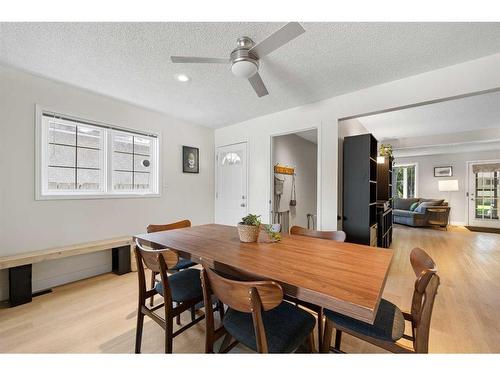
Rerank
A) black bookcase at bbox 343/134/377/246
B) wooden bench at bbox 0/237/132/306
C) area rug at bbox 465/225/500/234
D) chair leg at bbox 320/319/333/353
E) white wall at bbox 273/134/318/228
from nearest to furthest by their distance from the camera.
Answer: chair leg at bbox 320/319/333/353 < wooden bench at bbox 0/237/132/306 < black bookcase at bbox 343/134/377/246 < white wall at bbox 273/134/318/228 < area rug at bbox 465/225/500/234

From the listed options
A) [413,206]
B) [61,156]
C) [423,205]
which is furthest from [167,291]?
[413,206]

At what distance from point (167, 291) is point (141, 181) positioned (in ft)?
7.96

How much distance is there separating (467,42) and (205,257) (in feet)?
8.48

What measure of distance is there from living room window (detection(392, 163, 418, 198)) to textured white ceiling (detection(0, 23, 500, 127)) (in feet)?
21.8

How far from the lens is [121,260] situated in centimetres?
291

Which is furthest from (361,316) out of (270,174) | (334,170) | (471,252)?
(471,252)

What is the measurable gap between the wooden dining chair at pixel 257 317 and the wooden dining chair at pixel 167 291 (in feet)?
0.99

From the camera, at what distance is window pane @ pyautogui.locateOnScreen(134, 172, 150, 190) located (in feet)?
10.9

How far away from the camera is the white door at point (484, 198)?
635 cm

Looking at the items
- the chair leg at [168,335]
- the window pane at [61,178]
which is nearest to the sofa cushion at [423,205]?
the chair leg at [168,335]

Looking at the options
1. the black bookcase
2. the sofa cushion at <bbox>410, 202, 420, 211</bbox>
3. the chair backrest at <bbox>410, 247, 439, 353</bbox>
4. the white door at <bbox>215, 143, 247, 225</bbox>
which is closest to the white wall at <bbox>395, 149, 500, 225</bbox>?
the sofa cushion at <bbox>410, 202, 420, 211</bbox>

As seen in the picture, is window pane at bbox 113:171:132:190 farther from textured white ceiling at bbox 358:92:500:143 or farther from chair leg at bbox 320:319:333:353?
textured white ceiling at bbox 358:92:500:143

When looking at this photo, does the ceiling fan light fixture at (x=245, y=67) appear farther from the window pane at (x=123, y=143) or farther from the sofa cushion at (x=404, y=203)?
the sofa cushion at (x=404, y=203)
